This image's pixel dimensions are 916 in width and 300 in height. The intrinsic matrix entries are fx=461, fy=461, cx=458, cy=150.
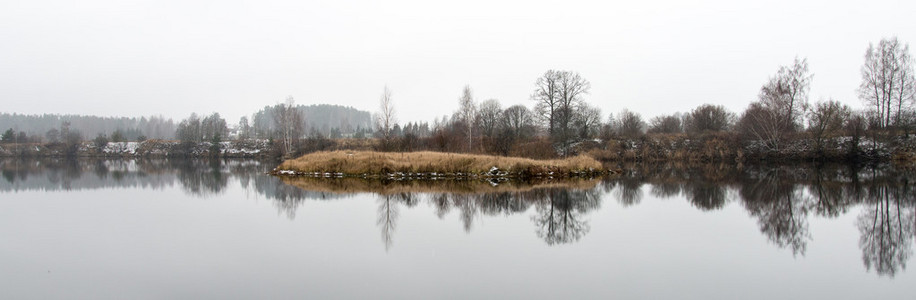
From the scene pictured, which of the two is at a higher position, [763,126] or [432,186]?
[763,126]

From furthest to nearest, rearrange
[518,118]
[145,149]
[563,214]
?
1. [145,149]
2. [518,118]
3. [563,214]

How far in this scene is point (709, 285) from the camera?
559 centimetres

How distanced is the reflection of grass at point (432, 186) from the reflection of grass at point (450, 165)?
194 centimetres

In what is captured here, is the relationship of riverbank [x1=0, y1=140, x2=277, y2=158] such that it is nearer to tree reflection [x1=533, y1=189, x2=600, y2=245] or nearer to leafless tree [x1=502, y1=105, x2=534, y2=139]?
leafless tree [x1=502, y1=105, x2=534, y2=139]

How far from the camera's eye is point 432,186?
1783 cm

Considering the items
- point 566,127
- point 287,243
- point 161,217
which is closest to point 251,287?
point 287,243

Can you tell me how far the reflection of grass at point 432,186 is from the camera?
16359 mm

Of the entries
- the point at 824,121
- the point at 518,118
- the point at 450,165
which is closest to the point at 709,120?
the point at 824,121

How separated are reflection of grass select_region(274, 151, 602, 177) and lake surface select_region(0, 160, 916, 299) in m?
7.24

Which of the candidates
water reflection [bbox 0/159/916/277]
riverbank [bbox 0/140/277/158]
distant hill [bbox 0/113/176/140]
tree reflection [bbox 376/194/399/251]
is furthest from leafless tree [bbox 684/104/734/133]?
distant hill [bbox 0/113/176/140]

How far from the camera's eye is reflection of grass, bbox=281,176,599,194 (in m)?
16.4

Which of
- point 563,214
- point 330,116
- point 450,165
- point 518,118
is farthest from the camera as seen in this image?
point 330,116

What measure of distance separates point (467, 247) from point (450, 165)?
48.6 ft

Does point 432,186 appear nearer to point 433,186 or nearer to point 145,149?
point 433,186
